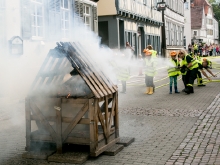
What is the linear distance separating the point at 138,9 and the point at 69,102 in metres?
24.0

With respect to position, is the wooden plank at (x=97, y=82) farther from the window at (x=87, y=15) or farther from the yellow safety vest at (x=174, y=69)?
the window at (x=87, y=15)

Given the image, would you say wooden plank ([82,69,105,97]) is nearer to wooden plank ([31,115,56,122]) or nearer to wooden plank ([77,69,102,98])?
wooden plank ([77,69,102,98])

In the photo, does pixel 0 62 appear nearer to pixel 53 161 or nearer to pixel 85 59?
pixel 85 59

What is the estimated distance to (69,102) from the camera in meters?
5.60

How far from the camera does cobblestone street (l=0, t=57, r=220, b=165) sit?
559 cm

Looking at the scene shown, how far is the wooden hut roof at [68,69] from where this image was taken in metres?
5.69

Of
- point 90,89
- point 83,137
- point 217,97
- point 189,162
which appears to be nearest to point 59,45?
point 90,89

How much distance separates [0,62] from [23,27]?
13.0 feet

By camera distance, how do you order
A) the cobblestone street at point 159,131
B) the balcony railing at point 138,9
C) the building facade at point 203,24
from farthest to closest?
the building facade at point 203,24
the balcony railing at point 138,9
the cobblestone street at point 159,131

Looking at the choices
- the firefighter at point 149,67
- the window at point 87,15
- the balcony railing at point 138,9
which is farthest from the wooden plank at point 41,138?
the balcony railing at point 138,9

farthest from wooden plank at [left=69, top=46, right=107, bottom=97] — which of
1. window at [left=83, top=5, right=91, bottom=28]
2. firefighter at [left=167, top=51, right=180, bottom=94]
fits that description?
window at [left=83, top=5, right=91, bottom=28]

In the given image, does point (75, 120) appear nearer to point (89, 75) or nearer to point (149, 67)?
point (89, 75)

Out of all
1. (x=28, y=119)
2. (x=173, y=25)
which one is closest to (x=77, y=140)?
(x=28, y=119)

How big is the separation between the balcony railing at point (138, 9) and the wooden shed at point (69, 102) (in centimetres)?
1957
